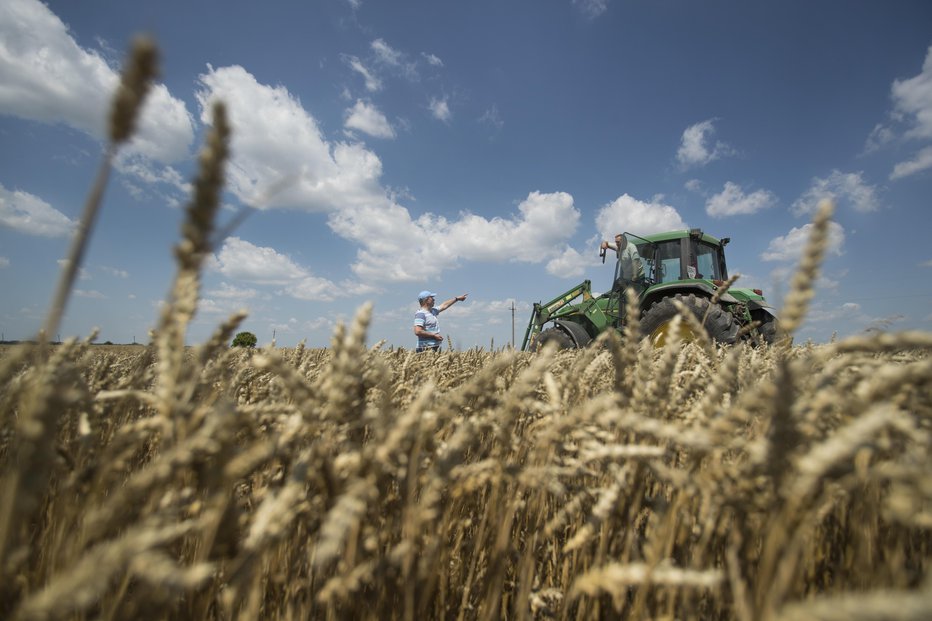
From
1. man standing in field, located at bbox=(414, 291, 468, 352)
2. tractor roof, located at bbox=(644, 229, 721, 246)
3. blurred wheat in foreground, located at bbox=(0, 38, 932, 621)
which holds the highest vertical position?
tractor roof, located at bbox=(644, 229, 721, 246)

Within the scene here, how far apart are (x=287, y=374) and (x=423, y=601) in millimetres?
526

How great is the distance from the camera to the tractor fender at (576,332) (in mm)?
10503

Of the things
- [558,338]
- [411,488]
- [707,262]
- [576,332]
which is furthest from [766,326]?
[411,488]

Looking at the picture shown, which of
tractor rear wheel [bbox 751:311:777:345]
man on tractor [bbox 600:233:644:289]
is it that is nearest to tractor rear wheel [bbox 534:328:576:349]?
man on tractor [bbox 600:233:644:289]

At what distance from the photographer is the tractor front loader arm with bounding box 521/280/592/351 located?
12.0 m

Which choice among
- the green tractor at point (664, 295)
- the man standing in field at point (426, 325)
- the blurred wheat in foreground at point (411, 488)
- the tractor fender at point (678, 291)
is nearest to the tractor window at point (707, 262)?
the green tractor at point (664, 295)

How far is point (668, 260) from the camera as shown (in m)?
9.94

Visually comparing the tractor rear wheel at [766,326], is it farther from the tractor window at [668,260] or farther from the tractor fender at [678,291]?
the tractor window at [668,260]

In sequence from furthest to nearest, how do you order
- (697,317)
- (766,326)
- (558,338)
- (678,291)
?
1. (558,338)
2. (678,291)
3. (766,326)
4. (697,317)

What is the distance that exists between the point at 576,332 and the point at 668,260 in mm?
2644

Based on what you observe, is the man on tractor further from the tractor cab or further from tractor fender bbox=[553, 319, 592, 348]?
tractor fender bbox=[553, 319, 592, 348]

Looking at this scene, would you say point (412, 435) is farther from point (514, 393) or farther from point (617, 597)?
point (617, 597)

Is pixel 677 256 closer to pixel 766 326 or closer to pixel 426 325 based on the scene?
pixel 766 326

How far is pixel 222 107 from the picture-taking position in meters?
0.57
